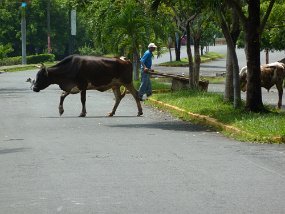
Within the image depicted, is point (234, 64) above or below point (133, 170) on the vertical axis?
above

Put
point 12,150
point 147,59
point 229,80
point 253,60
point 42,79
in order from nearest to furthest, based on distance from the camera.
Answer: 1. point 12,150
2. point 253,60
3. point 42,79
4. point 229,80
5. point 147,59

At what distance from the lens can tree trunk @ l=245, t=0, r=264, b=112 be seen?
21688mm

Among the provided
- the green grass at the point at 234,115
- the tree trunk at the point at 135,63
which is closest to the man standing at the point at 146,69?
the green grass at the point at 234,115

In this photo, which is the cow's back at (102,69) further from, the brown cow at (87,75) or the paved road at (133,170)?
the paved road at (133,170)

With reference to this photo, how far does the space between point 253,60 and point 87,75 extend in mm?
5132

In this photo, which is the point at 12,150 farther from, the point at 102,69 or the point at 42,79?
the point at 42,79

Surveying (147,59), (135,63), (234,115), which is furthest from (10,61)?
(234,115)

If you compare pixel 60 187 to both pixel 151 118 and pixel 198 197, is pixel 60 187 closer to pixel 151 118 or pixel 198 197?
pixel 198 197

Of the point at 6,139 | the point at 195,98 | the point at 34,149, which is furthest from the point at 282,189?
the point at 195,98

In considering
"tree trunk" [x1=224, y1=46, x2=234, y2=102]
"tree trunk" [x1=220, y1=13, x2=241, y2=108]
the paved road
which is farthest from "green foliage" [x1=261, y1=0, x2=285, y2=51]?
the paved road

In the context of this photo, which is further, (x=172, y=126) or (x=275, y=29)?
(x=275, y=29)

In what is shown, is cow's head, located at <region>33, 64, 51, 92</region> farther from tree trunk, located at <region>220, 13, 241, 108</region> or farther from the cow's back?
tree trunk, located at <region>220, 13, 241, 108</region>

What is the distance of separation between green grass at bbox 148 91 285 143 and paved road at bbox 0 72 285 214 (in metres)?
0.63

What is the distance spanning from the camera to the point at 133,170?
12.9m
